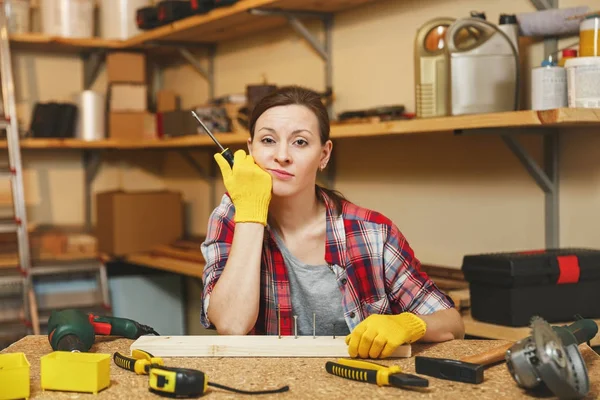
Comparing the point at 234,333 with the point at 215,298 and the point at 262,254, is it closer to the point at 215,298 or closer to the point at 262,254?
the point at 215,298

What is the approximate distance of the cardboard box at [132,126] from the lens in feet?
14.0

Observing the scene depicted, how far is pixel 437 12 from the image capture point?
2.92 meters

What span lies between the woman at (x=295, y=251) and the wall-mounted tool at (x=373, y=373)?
0.48m

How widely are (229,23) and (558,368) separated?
287cm

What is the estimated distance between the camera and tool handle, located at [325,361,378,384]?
4.10 ft

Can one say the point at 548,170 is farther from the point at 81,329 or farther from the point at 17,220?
the point at 17,220

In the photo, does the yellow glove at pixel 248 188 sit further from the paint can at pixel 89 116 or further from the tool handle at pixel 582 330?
the paint can at pixel 89 116

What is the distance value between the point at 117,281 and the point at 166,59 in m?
1.42

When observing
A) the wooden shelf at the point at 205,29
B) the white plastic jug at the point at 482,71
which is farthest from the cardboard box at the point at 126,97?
the white plastic jug at the point at 482,71

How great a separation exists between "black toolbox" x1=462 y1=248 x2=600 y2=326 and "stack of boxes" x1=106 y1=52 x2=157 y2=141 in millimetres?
2522

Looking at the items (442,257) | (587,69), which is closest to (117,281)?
(442,257)

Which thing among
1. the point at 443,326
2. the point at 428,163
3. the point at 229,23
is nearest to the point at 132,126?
the point at 229,23

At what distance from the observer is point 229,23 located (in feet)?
12.1

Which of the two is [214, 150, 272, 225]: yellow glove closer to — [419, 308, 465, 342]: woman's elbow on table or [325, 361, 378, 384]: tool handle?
[419, 308, 465, 342]: woman's elbow on table
